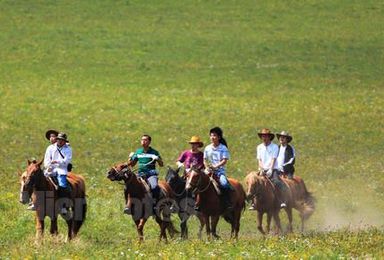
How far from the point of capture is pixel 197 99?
56000mm

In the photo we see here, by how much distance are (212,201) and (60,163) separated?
3508mm

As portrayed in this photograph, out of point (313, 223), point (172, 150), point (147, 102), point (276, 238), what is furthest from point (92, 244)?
point (147, 102)

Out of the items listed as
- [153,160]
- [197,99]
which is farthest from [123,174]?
[197,99]

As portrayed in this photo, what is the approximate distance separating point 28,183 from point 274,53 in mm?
44469

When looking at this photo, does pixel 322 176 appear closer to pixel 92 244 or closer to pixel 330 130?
pixel 330 130

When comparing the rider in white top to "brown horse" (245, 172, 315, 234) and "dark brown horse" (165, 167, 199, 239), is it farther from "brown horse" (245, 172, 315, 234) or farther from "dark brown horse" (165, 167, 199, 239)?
"brown horse" (245, 172, 315, 234)

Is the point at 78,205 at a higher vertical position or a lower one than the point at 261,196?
lower

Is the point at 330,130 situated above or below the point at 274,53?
below

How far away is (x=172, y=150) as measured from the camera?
44.7 m

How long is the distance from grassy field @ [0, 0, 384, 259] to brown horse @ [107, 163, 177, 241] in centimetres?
84

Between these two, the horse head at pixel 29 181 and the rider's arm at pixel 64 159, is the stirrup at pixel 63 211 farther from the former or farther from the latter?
the horse head at pixel 29 181

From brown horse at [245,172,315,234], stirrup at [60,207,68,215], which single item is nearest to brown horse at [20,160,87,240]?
stirrup at [60,207,68,215]

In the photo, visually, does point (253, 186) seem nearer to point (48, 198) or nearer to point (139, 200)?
point (139, 200)

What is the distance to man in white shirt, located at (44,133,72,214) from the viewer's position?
24.8m
